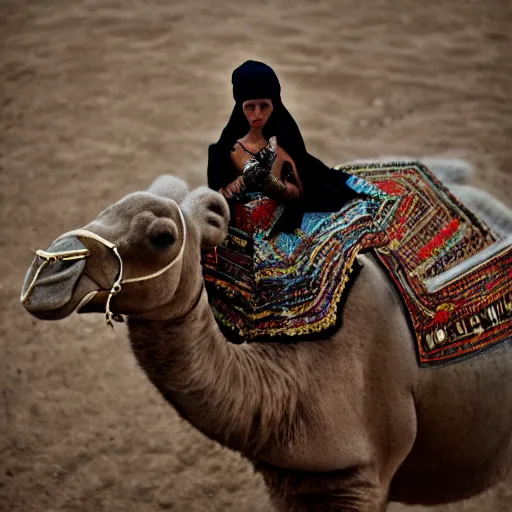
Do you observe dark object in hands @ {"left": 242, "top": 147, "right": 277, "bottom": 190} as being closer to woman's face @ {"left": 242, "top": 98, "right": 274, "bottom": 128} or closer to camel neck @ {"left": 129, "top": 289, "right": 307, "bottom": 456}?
woman's face @ {"left": 242, "top": 98, "right": 274, "bottom": 128}

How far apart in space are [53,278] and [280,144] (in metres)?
0.87

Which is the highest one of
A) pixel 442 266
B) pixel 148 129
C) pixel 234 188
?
pixel 148 129

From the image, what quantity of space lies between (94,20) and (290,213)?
17.8 feet

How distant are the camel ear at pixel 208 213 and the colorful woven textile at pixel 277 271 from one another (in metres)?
0.21

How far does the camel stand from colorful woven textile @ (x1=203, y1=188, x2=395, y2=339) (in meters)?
0.10

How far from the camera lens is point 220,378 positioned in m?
2.54

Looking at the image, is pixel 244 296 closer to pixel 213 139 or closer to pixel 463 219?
pixel 463 219

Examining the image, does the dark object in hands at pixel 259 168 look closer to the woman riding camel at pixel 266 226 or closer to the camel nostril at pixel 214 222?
the woman riding camel at pixel 266 226

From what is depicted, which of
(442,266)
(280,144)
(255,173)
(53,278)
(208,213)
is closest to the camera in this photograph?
(53,278)

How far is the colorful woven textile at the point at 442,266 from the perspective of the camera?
3.00 m

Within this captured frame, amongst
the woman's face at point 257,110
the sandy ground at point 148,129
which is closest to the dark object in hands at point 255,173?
the woman's face at point 257,110

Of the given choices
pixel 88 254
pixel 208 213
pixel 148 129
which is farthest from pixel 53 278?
pixel 148 129

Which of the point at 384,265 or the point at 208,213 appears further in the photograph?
the point at 384,265

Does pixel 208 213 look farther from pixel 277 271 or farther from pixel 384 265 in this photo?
pixel 384 265
